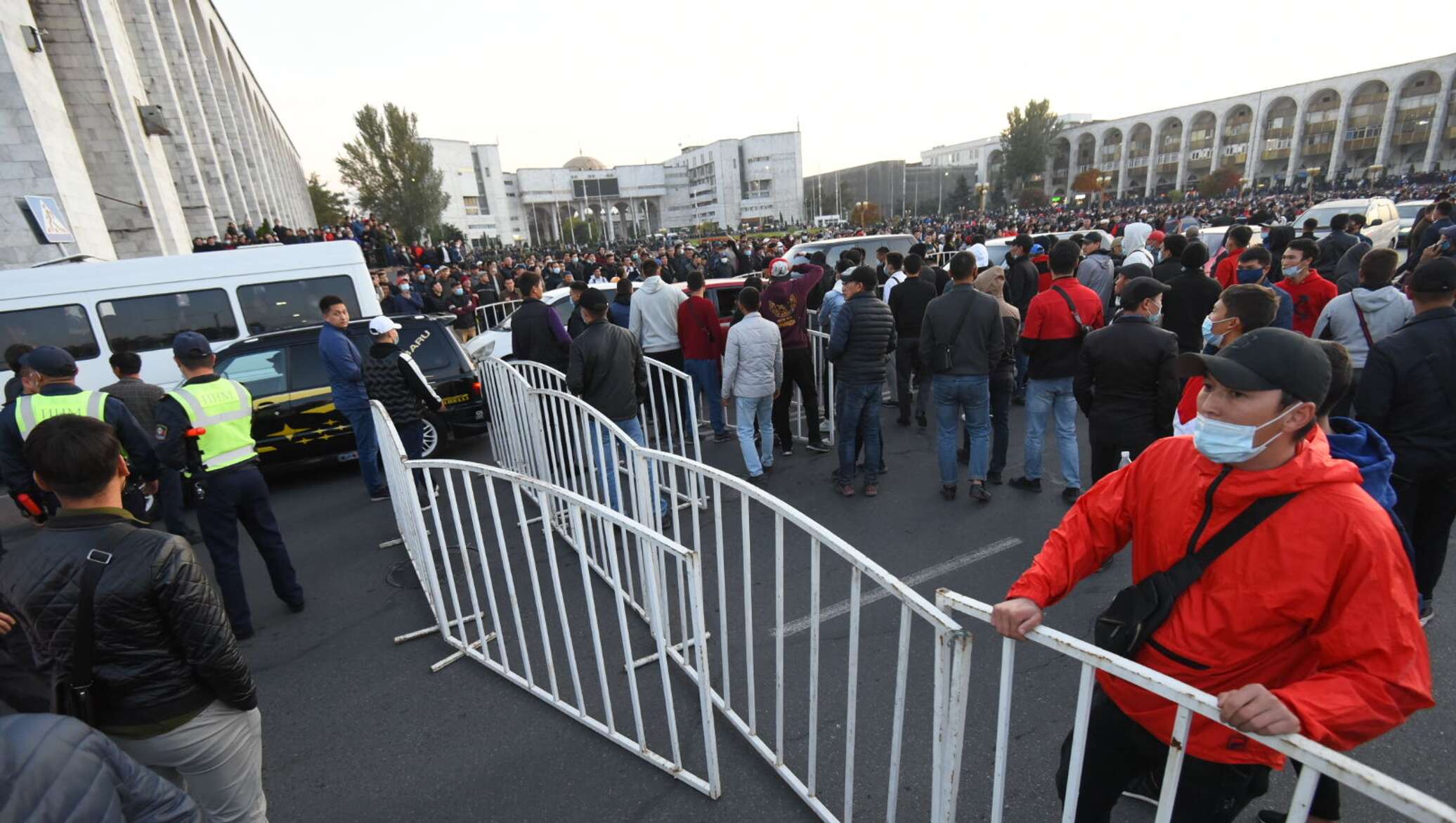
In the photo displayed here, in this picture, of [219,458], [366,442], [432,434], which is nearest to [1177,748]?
[219,458]

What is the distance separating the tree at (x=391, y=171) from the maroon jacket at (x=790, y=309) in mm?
49284

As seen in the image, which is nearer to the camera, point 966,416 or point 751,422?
point 966,416

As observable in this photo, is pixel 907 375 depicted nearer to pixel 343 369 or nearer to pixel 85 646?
pixel 343 369

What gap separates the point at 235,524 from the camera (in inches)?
158

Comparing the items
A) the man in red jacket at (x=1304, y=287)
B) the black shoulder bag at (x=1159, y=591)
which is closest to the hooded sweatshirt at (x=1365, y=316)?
the man in red jacket at (x=1304, y=287)

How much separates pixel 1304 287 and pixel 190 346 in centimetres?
822

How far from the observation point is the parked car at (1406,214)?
1423 centimetres

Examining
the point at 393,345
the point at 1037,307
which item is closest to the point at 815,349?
the point at 1037,307

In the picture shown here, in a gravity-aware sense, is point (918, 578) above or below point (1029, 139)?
Result: below

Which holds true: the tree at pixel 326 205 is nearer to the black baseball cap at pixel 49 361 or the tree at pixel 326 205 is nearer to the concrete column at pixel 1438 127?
the black baseball cap at pixel 49 361

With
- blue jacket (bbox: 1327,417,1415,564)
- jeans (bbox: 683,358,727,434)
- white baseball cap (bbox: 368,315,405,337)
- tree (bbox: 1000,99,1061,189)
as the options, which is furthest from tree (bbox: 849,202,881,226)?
blue jacket (bbox: 1327,417,1415,564)

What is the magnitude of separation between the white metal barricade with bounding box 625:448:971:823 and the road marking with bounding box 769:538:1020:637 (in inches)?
0.5

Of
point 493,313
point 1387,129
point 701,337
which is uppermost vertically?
point 1387,129

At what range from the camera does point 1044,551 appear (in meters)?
1.90
